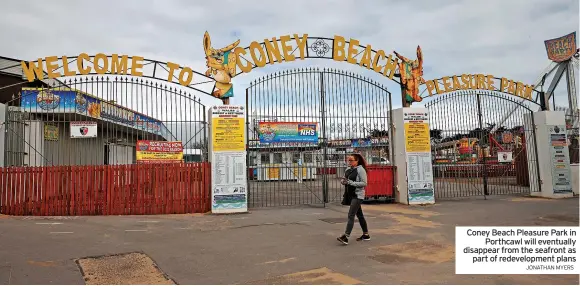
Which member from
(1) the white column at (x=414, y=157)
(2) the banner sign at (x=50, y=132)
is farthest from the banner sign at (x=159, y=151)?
(1) the white column at (x=414, y=157)

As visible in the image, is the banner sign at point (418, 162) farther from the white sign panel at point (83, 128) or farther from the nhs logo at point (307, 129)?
the white sign panel at point (83, 128)

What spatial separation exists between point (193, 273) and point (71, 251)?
7.90ft

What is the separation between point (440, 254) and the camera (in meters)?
5.88

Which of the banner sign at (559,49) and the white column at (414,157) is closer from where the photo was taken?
the white column at (414,157)

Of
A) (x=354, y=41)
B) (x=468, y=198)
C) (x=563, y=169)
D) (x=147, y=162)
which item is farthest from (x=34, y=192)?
(x=563, y=169)

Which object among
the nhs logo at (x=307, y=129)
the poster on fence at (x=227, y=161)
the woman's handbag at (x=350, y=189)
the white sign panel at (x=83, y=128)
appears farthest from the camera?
the nhs logo at (x=307, y=129)

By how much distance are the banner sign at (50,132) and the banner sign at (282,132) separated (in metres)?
6.78

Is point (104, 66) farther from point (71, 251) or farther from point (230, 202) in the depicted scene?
point (71, 251)

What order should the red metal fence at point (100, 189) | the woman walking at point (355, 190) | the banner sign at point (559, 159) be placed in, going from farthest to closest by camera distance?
the banner sign at point (559, 159) < the red metal fence at point (100, 189) < the woman walking at point (355, 190)

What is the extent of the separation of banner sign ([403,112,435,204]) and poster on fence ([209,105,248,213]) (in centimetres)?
536

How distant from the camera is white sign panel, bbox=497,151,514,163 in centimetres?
1422

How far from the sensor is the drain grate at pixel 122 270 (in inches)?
184

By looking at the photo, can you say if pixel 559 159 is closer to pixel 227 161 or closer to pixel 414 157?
pixel 414 157

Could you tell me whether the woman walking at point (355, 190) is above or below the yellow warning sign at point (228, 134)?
below
